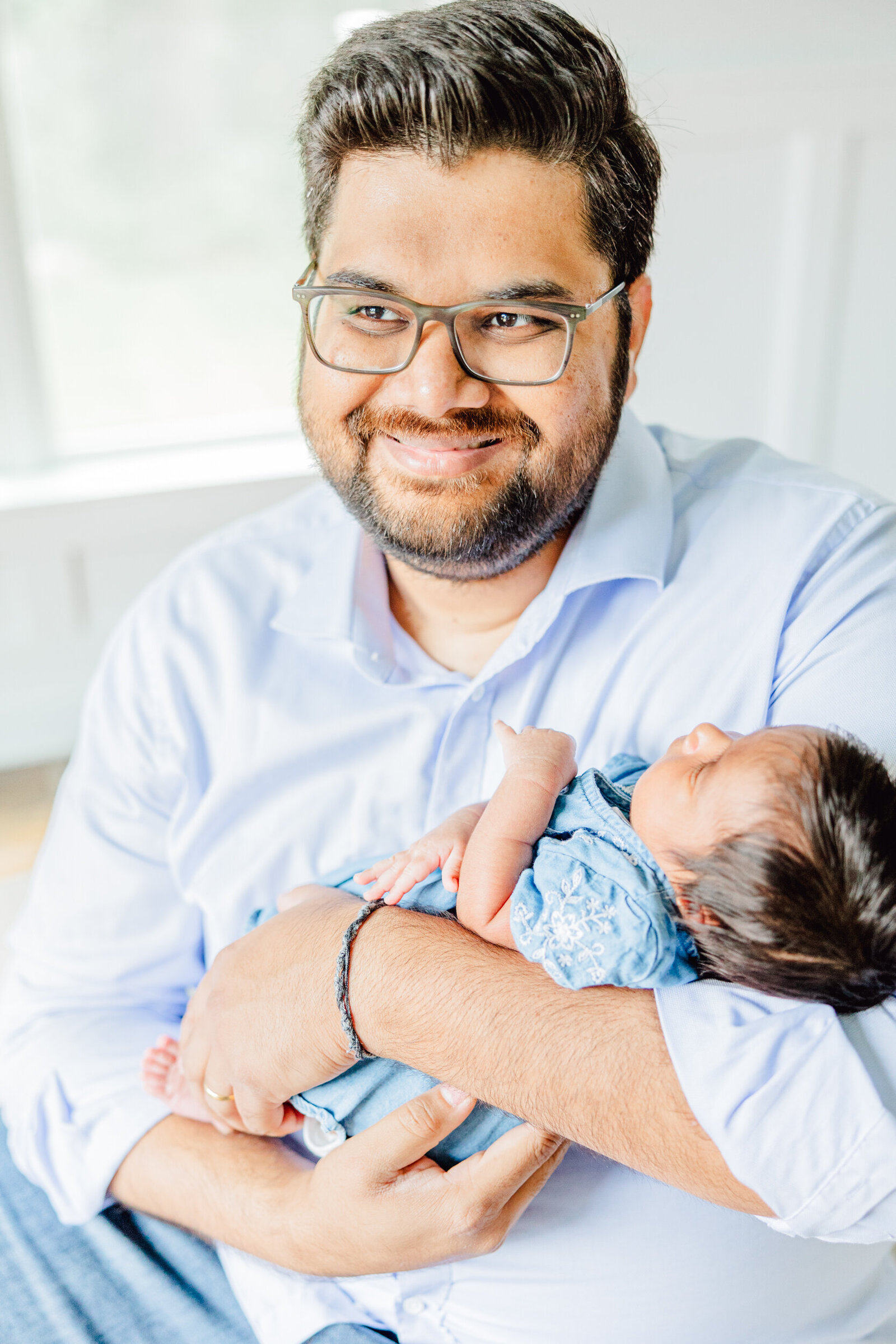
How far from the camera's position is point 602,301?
1.25 metres

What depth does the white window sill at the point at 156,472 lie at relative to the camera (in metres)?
3.20

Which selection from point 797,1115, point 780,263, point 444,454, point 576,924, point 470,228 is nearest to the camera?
point 797,1115

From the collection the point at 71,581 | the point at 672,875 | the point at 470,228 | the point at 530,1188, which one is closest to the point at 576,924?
the point at 672,875

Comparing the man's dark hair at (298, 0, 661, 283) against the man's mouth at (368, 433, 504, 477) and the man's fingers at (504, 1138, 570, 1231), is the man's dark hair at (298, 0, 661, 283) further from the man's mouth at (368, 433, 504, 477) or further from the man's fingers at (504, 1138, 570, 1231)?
the man's fingers at (504, 1138, 570, 1231)

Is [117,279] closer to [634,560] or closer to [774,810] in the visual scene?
[634,560]

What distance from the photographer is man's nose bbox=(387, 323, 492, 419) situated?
1.20 metres

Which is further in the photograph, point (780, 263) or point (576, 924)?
point (780, 263)

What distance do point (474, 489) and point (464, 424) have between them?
83mm

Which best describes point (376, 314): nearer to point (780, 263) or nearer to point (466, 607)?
point (466, 607)

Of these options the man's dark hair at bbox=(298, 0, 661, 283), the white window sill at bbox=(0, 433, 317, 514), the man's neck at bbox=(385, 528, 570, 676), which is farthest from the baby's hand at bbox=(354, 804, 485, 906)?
the white window sill at bbox=(0, 433, 317, 514)

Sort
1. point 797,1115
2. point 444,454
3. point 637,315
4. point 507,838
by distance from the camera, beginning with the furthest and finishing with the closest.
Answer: point 637,315, point 444,454, point 507,838, point 797,1115

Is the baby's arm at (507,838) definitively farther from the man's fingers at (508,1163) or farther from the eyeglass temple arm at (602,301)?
the eyeglass temple arm at (602,301)

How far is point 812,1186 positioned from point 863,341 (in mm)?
3119

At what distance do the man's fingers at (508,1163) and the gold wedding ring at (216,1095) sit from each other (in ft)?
1.05
